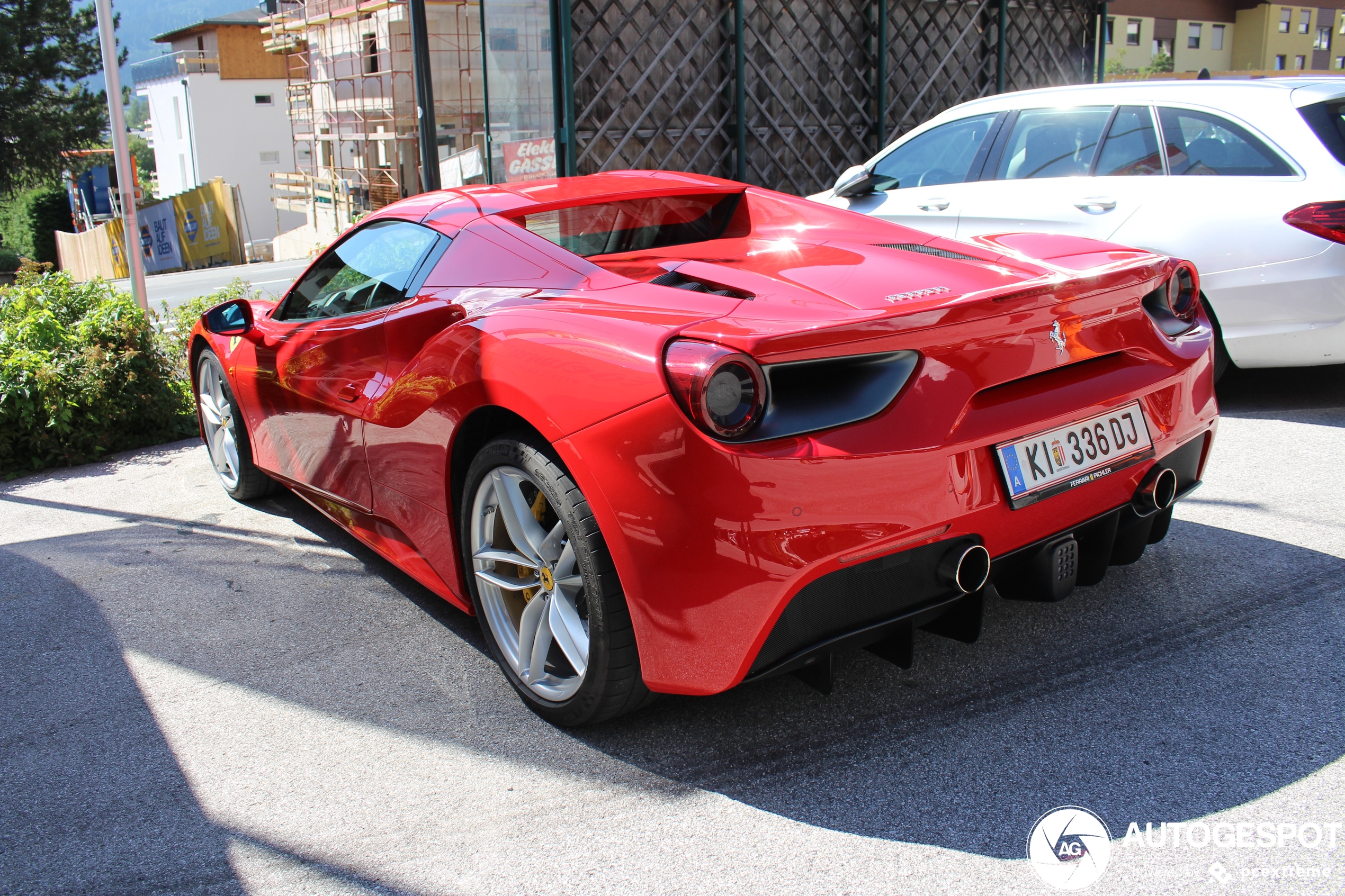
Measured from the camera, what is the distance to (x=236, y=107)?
63.4 m

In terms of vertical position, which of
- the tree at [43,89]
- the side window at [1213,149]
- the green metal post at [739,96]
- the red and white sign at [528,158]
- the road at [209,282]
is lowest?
the road at [209,282]

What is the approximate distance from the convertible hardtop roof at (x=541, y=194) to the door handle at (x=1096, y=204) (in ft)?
7.91

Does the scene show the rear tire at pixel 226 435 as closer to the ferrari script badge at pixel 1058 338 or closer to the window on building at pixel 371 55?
the ferrari script badge at pixel 1058 338

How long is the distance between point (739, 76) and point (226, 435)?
23.2ft

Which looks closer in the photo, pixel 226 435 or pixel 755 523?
pixel 755 523

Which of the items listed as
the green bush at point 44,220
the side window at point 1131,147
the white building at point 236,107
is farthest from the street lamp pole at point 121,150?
the white building at point 236,107

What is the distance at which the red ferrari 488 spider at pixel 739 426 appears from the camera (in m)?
1.99

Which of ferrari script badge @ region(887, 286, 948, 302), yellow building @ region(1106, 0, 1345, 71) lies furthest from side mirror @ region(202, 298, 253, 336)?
yellow building @ region(1106, 0, 1345, 71)

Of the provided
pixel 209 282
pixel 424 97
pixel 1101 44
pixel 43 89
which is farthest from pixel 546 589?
pixel 43 89

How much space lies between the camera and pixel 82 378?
18.5 feet

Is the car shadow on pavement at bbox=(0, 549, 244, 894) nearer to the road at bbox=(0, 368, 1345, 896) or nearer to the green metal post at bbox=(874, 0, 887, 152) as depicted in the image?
the road at bbox=(0, 368, 1345, 896)

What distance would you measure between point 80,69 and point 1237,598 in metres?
44.6

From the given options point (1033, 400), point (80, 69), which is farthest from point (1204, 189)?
point (80, 69)

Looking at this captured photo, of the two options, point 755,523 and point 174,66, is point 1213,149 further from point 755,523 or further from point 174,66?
point 174,66
